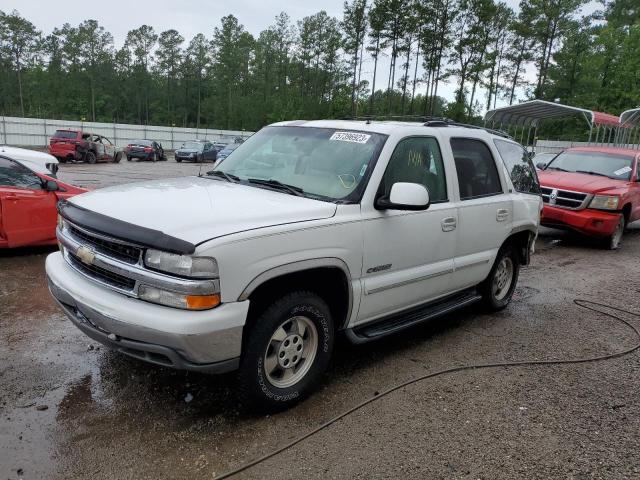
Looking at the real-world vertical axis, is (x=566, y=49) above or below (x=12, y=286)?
above

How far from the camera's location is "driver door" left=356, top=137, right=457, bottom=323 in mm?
3639

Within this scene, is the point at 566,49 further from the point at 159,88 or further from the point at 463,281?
the point at 159,88

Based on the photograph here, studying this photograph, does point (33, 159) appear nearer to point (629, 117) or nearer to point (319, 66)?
point (629, 117)

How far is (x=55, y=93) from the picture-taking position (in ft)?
238

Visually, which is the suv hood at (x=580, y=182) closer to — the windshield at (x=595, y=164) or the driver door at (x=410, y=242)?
the windshield at (x=595, y=164)

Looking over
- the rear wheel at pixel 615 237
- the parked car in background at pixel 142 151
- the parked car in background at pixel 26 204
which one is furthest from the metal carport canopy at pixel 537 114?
the parked car in background at pixel 142 151

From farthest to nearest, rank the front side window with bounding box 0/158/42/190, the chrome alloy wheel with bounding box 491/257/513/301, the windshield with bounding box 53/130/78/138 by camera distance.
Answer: the windshield with bounding box 53/130/78/138 < the front side window with bounding box 0/158/42/190 < the chrome alloy wheel with bounding box 491/257/513/301

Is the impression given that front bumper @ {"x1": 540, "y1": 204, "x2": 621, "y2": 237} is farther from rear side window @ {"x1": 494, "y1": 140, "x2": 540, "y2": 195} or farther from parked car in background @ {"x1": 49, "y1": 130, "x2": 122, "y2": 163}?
parked car in background @ {"x1": 49, "y1": 130, "x2": 122, "y2": 163}

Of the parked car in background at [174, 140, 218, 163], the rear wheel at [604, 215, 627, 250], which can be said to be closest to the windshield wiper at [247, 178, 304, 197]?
the rear wheel at [604, 215, 627, 250]

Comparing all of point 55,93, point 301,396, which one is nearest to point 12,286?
point 301,396

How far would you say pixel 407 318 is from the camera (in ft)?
13.6

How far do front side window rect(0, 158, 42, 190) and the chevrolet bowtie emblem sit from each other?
436 cm

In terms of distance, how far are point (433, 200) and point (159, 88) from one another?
85914 mm

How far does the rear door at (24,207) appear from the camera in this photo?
21.3 feet
